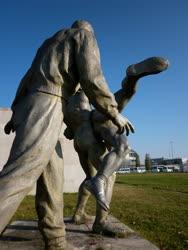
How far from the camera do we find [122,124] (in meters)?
3.38

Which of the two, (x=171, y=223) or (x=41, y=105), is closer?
(x=41, y=105)

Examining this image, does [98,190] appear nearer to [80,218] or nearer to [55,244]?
[55,244]

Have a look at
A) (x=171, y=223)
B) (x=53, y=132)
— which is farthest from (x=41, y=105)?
(x=171, y=223)

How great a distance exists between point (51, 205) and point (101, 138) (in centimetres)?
143

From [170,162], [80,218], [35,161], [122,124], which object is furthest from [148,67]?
[170,162]

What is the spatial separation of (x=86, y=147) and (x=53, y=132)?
1602 millimetres

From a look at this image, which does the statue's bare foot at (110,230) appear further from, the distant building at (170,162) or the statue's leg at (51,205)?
the distant building at (170,162)

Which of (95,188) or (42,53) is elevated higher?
(42,53)

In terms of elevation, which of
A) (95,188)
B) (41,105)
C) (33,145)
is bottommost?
(95,188)

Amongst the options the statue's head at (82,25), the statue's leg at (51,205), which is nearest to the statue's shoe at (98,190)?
the statue's leg at (51,205)

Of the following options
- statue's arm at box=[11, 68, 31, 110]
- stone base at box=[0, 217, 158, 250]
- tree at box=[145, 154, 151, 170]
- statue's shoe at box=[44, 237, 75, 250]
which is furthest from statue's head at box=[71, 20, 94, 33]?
tree at box=[145, 154, 151, 170]

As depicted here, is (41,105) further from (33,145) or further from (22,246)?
(22,246)

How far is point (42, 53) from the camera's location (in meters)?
3.29

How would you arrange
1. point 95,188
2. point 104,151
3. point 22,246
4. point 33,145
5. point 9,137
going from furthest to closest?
point 9,137 < point 104,151 < point 22,246 < point 95,188 < point 33,145
